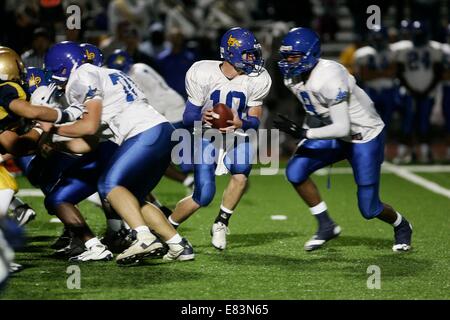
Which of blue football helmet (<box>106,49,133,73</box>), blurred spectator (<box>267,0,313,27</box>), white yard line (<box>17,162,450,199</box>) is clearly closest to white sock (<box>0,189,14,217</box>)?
blue football helmet (<box>106,49,133,73</box>)

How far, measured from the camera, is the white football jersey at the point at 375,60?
1152cm

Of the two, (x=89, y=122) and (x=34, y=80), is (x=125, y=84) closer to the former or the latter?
(x=89, y=122)

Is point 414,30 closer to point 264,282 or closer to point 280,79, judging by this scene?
point 280,79

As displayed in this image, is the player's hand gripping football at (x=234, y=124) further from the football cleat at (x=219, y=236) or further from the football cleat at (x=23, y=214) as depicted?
the football cleat at (x=23, y=214)

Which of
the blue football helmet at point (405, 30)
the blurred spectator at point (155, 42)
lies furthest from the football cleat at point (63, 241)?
the blue football helmet at point (405, 30)

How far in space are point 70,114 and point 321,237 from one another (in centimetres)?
186

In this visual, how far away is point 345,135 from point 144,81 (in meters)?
2.49

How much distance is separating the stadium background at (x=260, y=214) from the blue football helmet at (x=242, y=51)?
1.19 metres

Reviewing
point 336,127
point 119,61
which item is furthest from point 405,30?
point 336,127

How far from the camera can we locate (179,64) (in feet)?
36.5

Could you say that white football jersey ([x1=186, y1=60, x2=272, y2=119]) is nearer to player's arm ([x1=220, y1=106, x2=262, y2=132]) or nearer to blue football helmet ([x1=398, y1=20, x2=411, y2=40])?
player's arm ([x1=220, y1=106, x2=262, y2=132])

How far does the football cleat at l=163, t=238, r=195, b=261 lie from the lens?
220 inches

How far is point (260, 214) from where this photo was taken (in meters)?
7.71
